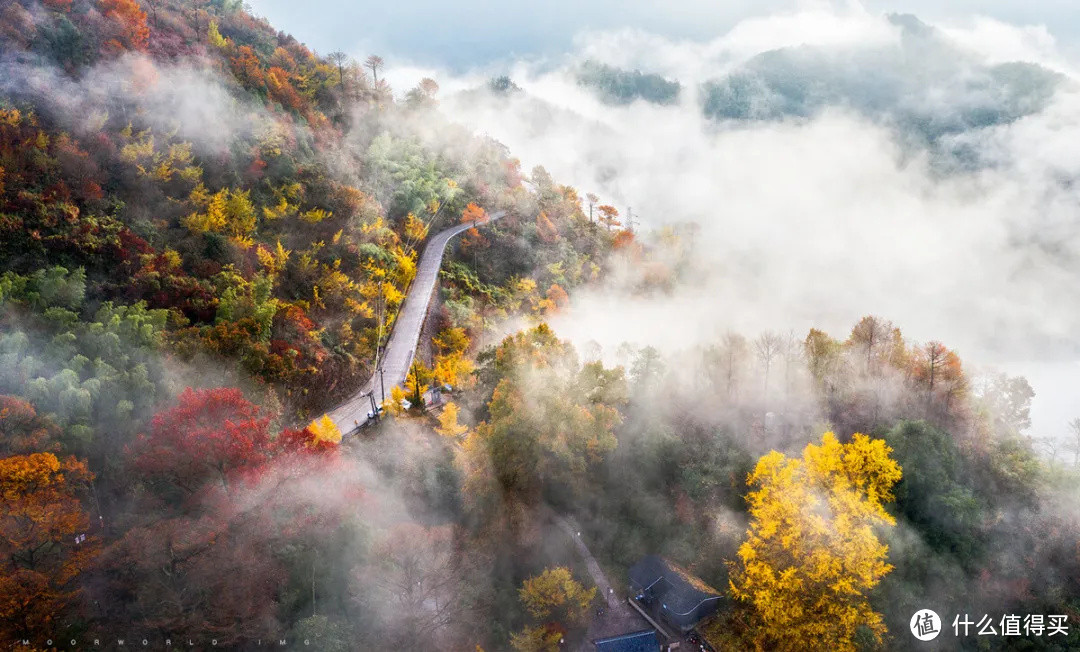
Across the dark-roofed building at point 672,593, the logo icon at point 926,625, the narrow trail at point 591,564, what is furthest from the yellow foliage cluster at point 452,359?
the logo icon at point 926,625

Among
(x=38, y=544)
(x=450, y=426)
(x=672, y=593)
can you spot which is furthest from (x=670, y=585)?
(x=38, y=544)

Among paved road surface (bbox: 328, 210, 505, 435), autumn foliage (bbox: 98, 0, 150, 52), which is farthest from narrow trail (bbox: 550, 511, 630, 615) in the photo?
autumn foliage (bbox: 98, 0, 150, 52)

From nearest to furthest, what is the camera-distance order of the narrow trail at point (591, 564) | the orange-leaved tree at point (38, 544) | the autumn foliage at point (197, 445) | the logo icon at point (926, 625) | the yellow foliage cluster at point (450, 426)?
the orange-leaved tree at point (38, 544) < the autumn foliage at point (197, 445) < the logo icon at point (926, 625) < the narrow trail at point (591, 564) < the yellow foliage cluster at point (450, 426)

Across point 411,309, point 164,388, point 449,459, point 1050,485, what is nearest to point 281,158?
point 411,309

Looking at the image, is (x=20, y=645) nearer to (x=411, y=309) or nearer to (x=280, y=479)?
(x=280, y=479)

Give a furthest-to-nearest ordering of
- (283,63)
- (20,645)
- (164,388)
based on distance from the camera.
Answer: (283,63)
(164,388)
(20,645)

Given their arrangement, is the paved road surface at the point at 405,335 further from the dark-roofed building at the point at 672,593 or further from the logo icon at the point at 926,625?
the logo icon at the point at 926,625
